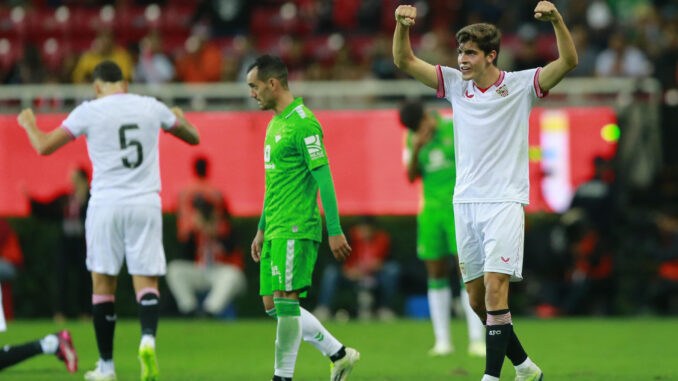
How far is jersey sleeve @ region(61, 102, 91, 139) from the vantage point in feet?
30.7

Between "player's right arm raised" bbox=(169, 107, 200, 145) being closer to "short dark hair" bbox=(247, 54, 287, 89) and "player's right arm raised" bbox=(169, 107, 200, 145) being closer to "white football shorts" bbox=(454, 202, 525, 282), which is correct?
"short dark hair" bbox=(247, 54, 287, 89)

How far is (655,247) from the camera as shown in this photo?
734 inches

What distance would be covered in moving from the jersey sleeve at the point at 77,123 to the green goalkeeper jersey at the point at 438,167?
4030mm

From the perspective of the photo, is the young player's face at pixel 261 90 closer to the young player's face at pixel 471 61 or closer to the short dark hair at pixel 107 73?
the young player's face at pixel 471 61

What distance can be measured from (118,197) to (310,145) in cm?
209

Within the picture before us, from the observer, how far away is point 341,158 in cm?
1950

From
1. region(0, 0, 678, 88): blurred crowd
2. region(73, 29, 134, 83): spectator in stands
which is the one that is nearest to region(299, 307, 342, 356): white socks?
region(0, 0, 678, 88): blurred crowd

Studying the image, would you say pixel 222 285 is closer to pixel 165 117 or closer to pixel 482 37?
pixel 165 117

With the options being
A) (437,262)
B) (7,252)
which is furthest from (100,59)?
(437,262)

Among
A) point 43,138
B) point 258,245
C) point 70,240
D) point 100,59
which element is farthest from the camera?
point 100,59

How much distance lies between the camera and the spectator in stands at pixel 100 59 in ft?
66.3

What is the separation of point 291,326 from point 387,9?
16.7 metres

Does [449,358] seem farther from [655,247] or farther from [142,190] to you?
[655,247]

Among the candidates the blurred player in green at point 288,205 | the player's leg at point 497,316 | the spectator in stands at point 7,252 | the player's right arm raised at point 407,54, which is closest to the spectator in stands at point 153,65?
the spectator in stands at point 7,252
